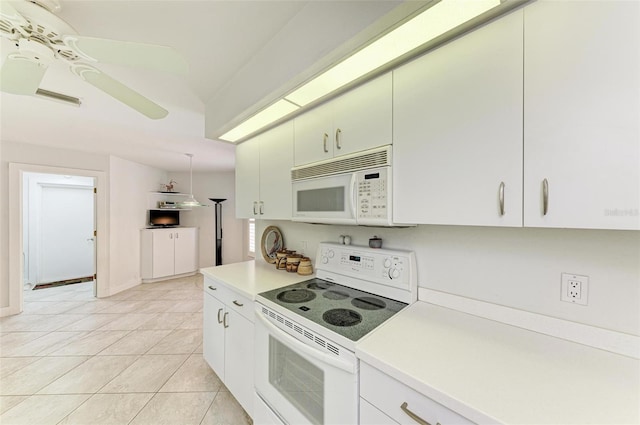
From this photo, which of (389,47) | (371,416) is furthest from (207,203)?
(371,416)

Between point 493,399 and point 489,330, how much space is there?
1.51 feet

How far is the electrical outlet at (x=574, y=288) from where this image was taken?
0.92 m

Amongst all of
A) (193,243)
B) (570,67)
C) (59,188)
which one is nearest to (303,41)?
(570,67)

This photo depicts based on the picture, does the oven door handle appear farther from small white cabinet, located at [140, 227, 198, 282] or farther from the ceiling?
small white cabinet, located at [140, 227, 198, 282]

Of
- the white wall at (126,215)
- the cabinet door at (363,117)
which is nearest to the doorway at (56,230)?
the white wall at (126,215)

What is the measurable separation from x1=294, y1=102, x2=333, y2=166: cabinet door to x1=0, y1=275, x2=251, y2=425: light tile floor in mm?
1882

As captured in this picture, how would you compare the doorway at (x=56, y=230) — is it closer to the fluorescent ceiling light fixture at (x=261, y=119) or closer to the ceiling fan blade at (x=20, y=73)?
the ceiling fan blade at (x=20, y=73)

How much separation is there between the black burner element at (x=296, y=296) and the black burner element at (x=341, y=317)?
0.71 ft

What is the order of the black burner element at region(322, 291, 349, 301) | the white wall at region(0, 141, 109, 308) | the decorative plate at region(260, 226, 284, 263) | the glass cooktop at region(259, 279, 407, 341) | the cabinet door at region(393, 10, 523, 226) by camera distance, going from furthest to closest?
the white wall at region(0, 141, 109, 308) < the decorative plate at region(260, 226, 284, 263) < the black burner element at region(322, 291, 349, 301) < the glass cooktop at region(259, 279, 407, 341) < the cabinet door at region(393, 10, 523, 226)

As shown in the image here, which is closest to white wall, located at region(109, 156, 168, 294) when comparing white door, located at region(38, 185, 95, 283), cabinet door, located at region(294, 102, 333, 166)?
white door, located at region(38, 185, 95, 283)

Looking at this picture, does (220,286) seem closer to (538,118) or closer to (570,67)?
(538,118)

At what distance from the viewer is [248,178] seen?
2186mm

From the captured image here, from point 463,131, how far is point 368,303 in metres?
0.96

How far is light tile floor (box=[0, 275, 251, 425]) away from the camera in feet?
5.51
